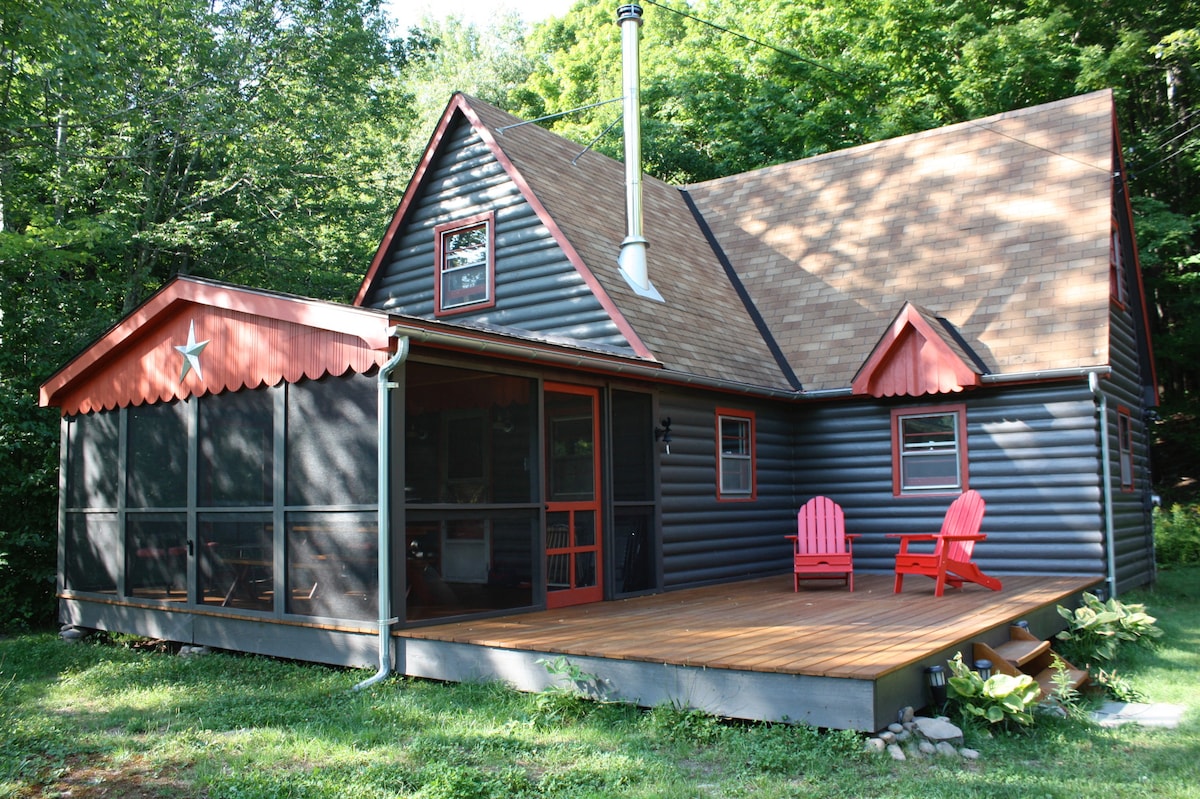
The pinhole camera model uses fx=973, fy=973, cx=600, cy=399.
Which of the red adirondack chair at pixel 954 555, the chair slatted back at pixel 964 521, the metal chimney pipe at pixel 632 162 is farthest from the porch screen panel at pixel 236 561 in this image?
the chair slatted back at pixel 964 521

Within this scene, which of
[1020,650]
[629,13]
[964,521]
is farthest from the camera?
[629,13]

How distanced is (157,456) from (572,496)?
13.0 feet

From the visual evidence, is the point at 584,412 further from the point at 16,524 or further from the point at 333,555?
the point at 16,524

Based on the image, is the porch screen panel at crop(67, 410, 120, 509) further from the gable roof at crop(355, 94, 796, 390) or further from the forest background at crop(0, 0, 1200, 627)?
the gable roof at crop(355, 94, 796, 390)

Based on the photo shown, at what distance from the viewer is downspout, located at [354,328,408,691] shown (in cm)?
716

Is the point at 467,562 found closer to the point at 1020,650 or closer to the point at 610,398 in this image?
the point at 610,398

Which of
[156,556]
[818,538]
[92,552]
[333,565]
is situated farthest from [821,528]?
[92,552]

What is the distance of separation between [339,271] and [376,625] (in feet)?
42.1

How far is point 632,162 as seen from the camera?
12195 mm

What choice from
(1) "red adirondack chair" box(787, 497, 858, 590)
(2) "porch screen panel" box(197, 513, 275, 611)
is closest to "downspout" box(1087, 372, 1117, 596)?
(1) "red adirondack chair" box(787, 497, 858, 590)

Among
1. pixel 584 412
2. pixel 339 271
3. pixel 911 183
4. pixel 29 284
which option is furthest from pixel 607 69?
pixel 584 412

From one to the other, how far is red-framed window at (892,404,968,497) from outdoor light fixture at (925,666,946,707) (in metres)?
6.08

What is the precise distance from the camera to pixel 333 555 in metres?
7.66

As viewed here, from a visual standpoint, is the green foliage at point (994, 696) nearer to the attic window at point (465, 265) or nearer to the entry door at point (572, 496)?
the entry door at point (572, 496)
